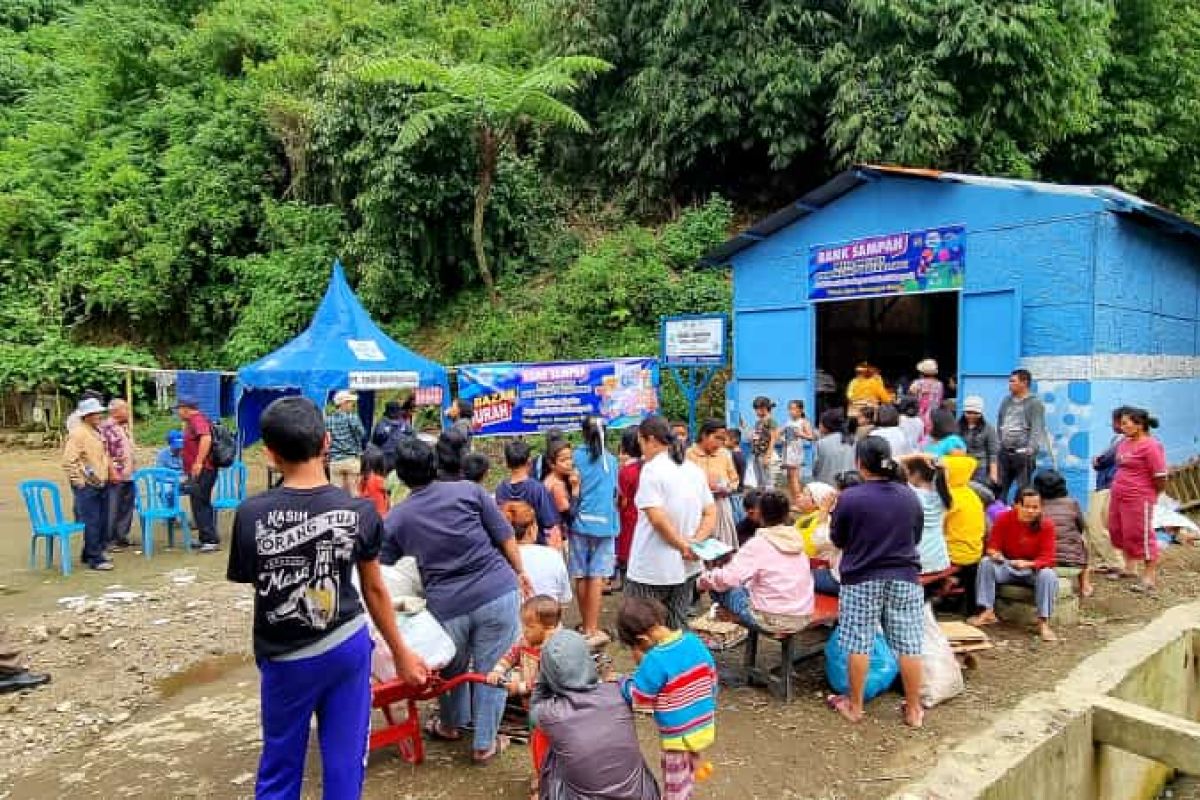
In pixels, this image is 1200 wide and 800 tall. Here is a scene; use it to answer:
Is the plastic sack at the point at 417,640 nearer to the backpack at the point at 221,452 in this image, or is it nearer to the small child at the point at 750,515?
the small child at the point at 750,515

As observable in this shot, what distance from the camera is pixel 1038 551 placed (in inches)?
231

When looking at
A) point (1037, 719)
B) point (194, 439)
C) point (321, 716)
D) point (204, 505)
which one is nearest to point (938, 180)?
point (1037, 719)

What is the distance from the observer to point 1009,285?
897 cm

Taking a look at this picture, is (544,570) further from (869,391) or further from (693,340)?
(693,340)

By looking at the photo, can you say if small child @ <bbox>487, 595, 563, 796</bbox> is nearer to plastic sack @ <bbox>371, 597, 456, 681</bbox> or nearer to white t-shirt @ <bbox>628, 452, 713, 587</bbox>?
plastic sack @ <bbox>371, 597, 456, 681</bbox>

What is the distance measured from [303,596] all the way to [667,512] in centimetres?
250

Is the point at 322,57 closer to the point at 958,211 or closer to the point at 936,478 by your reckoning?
the point at 958,211

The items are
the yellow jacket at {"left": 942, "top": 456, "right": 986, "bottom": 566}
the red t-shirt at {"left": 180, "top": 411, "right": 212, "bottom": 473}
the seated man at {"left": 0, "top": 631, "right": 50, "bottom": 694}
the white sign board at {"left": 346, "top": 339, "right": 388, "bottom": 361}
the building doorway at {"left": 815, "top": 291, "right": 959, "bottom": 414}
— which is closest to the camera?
Answer: the seated man at {"left": 0, "top": 631, "right": 50, "bottom": 694}

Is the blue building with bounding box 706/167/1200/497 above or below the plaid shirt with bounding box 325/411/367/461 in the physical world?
above

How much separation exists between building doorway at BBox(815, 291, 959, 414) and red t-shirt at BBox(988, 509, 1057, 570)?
9.41 m

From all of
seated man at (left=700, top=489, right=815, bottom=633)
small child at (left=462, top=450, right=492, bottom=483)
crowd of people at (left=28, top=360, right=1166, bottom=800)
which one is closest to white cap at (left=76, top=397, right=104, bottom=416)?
crowd of people at (left=28, top=360, right=1166, bottom=800)

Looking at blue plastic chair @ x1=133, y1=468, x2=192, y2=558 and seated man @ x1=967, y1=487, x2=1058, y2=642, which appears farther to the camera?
blue plastic chair @ x1=133, y1=468, x2=192, y2=558

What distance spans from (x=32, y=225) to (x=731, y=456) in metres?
20.7

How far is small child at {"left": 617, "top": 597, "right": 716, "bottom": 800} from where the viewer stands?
2896 mm
